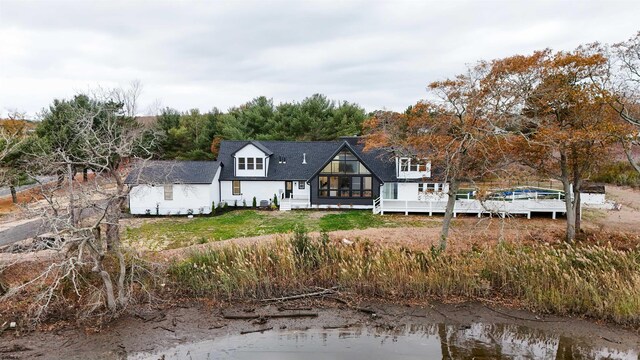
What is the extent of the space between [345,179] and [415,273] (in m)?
15.7

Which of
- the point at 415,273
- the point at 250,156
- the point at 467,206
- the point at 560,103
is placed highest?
the point at 560,103

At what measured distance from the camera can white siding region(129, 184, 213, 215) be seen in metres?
25.8

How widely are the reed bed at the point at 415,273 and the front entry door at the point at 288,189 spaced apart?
15223 millimetres

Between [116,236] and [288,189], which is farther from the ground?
[288,189]

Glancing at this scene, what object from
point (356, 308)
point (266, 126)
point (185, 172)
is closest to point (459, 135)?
point (356, 308)

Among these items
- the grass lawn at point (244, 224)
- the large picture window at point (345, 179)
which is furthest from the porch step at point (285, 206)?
the large picture window at point (345, 179)

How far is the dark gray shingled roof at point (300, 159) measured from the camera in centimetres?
2723

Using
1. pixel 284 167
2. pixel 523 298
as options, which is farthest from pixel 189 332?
pixel 284 167

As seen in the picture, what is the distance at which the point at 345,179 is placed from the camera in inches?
1065

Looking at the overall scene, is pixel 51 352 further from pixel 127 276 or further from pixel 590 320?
pixel 590 320

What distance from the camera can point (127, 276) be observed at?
476 inches

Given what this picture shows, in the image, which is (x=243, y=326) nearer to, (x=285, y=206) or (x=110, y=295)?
(x=110, y=295)

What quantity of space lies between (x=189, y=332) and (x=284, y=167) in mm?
19658

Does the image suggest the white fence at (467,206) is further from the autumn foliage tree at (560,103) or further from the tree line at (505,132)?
the autumn foliage tree at (560,103)
